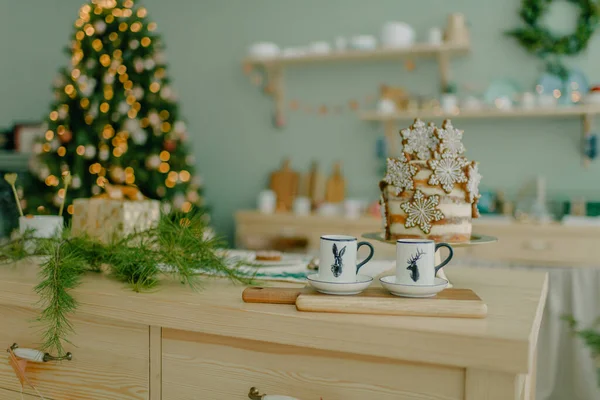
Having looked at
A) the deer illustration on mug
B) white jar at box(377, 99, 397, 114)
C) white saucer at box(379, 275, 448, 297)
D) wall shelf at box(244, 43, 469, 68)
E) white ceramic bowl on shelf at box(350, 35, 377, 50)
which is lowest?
white saucer at box(379, 275, 448, 297)

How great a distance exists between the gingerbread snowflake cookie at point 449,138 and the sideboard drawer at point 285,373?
0.52 m

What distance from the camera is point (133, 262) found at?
117 centimetres

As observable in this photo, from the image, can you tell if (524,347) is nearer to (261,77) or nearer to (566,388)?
(566,388)

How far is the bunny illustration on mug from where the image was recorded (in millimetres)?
1000

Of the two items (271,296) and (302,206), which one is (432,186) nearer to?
(271,296)

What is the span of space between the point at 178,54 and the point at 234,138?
34.0 inches

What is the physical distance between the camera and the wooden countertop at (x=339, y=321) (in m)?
0.82

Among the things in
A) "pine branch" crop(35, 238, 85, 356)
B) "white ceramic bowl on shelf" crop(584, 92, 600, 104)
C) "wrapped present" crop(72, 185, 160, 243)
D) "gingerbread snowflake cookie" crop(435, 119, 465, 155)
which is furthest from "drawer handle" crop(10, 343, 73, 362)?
"white ceramic bowl on shelf" crop(584, 92, 600, 104)

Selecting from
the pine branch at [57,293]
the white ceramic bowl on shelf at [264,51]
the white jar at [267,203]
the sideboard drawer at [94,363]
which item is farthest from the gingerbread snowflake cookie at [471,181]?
the white ceramic bowl on shelf at [264,51]

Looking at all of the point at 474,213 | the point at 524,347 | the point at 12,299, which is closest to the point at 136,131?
the point at 12,299

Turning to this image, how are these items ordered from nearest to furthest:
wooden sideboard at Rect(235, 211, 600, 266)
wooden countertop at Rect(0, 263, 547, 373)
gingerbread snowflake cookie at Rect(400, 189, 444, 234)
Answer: wooden countertop at Rect(0, 263, 547, 373), gingerbread snowflake cookie at Rect(400, 189, 444, 234), wooden sideboard at Rect(235, 211, 600, 266)

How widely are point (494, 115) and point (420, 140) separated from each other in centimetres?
246

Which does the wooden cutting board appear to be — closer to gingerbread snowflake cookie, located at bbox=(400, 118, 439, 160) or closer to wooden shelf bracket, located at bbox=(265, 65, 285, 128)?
gingerbread snowflake cookie, located at bbox=(400, 118, 439, 160)

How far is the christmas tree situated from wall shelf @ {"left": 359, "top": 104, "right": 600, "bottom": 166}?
131cm
